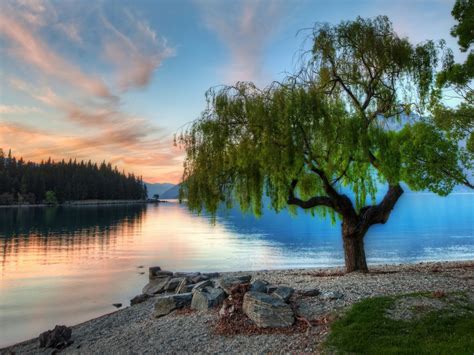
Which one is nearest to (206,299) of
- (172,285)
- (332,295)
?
(332,295)

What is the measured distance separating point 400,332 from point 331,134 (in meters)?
10.3

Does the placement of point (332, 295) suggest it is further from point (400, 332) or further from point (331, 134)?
point (331, 134)

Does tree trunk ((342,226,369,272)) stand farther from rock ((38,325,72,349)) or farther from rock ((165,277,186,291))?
rock ((38,325,72,349))

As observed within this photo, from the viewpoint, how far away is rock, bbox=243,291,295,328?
1316 cm

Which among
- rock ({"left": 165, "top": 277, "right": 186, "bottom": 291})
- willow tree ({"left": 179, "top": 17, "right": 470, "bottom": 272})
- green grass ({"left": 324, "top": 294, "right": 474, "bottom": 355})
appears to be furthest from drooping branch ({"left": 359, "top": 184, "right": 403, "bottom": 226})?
rock ({"left": 165, "top": 277, "right": 186, "bottom": 291})

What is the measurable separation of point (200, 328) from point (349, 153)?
36.7 ft

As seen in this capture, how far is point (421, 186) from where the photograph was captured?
848 inches

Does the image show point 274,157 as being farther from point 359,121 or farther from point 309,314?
point 309,314

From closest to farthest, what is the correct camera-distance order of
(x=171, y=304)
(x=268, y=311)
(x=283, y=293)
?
(x=268, y=311), (x=283, y=293), (x=171, y=304)

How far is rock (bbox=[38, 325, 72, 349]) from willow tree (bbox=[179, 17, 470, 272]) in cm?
827

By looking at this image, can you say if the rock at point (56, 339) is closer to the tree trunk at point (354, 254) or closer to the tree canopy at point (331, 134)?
the tree canopy at point (331, 134)

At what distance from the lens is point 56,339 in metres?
17.0

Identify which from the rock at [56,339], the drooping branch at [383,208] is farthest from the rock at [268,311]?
the drooping branch at [383,208]

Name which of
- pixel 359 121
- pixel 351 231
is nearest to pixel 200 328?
pixel 351 231
